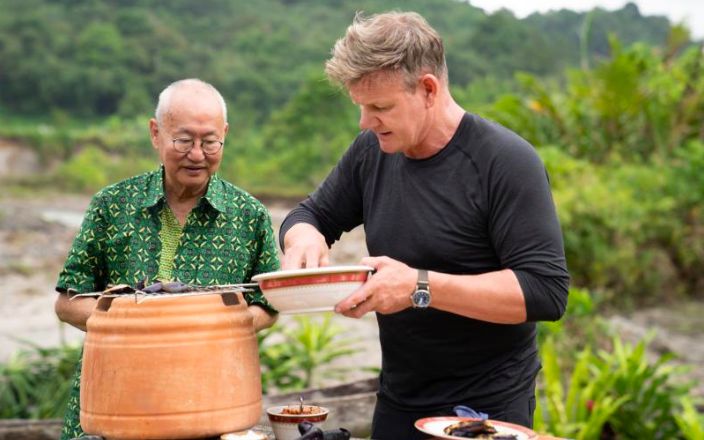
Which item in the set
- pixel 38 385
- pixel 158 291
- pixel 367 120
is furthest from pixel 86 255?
pixel 38 385

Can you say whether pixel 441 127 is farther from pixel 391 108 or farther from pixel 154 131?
pixel 154 131

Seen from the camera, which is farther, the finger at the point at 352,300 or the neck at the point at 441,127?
the neck at the point at 441,127

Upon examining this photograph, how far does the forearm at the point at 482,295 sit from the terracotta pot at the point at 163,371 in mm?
506

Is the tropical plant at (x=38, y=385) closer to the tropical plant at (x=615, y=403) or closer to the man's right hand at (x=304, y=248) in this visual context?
the tropical plant at (x=615, y=403)

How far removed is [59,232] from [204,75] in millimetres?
25378

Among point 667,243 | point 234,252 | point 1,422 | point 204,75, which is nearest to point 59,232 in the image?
point 667,243

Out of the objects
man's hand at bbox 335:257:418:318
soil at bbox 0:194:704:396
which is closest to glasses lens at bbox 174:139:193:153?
man's hand at bbox 335:257:418:318

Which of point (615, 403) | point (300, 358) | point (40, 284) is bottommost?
point (615, 403)

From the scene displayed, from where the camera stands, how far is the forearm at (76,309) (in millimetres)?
2753

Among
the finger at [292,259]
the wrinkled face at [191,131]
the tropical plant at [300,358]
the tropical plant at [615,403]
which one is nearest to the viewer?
the finger at [292,259]

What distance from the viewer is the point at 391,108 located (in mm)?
2611

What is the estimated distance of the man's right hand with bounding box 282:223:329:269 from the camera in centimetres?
274

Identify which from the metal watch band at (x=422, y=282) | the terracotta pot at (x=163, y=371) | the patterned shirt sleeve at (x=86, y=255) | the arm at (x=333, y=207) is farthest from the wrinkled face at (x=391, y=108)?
the patterned shirt sleeve at (x=86, y=255)

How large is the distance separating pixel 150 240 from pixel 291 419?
0.83 metres
